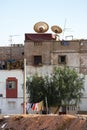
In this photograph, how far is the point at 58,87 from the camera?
4972cm

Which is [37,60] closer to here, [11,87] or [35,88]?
[11,87]

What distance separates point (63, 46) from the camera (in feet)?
183

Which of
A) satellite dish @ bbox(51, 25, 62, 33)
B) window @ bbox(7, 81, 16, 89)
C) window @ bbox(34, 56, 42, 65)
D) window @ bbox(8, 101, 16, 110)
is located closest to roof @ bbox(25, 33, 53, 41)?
satellite dish @ bbox(51, 25, 62, 33)

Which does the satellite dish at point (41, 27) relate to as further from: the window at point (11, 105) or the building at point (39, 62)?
the window at point (11, 105)

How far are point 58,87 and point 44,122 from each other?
15.8 m

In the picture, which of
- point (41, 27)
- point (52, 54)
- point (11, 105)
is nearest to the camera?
point (11, 105)

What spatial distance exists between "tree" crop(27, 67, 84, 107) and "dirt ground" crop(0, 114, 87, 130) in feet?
41.1

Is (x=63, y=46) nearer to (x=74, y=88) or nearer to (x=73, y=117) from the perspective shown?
(x=74, y=88)

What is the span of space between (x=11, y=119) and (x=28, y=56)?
69.4 feet

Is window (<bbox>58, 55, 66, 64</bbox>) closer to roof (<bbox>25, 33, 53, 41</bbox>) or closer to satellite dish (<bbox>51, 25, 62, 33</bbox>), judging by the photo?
roof (<bbox>25, 33, 53, 41</bbox>)

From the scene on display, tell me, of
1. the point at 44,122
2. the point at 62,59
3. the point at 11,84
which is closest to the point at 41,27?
the point at 62,59

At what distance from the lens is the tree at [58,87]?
162 ft

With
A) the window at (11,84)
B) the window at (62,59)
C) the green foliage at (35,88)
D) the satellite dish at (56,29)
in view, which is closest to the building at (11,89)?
the window at (11,84)

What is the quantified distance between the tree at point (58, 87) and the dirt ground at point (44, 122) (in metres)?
12.5
